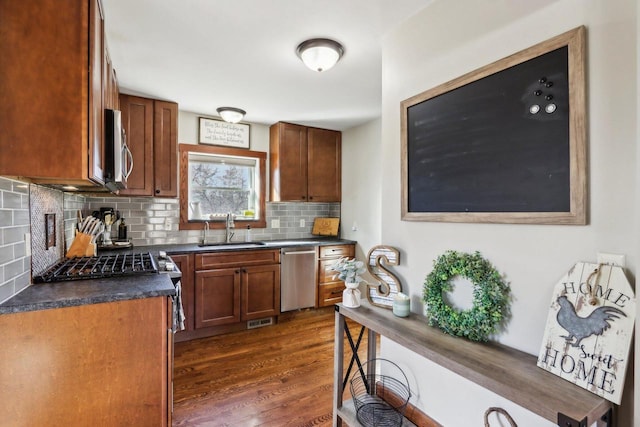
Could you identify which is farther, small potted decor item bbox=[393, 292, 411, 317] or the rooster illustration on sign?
small potted decor item bbox=[393, 292, 411, 317]

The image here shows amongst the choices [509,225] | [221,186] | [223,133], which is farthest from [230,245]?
[509,225]

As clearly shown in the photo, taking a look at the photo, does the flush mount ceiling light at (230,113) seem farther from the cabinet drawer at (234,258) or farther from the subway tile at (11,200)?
the subway tile at (11,200)

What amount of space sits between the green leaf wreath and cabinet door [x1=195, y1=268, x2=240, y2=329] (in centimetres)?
223

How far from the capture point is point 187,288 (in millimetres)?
3021

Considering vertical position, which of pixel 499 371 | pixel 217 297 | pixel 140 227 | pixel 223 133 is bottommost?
pixel 217 297

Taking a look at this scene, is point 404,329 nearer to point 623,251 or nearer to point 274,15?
point 623,251

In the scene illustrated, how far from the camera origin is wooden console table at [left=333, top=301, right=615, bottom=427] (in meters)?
0.91

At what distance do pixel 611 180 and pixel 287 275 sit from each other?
2.98m

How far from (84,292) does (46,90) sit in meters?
0.89

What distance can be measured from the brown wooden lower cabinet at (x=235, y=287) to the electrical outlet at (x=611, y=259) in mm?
2860

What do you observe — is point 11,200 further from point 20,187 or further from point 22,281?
point 22,281

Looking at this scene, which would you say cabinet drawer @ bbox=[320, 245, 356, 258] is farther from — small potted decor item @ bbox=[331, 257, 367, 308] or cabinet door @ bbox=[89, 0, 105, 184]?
cabinet door @ bbox=[89, 0, 105, 184]

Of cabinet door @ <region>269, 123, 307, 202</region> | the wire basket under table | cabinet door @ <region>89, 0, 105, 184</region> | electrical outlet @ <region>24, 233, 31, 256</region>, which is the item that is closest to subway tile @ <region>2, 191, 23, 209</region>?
electrical outlet @ <region>24, 233, 31, 256</region>

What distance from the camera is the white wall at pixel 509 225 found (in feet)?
3.27
